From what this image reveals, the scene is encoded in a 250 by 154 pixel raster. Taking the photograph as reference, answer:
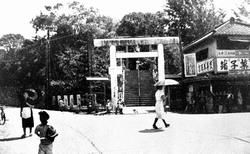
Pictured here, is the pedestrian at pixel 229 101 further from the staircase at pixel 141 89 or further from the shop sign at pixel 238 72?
the staircase at pixel 141 89

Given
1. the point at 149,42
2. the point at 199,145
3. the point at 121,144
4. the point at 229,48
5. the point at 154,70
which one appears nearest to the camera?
the point at 199,145

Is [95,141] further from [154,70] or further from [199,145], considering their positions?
[154,70]

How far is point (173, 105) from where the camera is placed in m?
28.9

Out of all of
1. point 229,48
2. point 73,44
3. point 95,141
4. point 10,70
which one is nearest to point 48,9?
point 73,44

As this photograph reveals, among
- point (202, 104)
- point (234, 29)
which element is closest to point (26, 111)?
point (202, 104)

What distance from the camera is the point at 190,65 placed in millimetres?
24828

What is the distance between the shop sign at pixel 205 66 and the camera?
23297 mm

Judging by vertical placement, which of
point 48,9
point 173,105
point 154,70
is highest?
point 48,9

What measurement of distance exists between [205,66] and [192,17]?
928 inches

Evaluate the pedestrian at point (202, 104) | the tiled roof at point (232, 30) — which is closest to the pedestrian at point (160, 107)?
the pedestrian at point (202, 104)

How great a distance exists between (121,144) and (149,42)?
1837 centimetres

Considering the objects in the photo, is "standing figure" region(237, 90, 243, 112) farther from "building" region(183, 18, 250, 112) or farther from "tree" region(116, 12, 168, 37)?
"tree" region(116, 12, 168, 37)

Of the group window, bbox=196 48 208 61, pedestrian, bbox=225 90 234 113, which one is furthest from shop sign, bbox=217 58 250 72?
window, bbox=196 48 208 61

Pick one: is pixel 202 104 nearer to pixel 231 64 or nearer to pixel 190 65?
pixel 231 64
